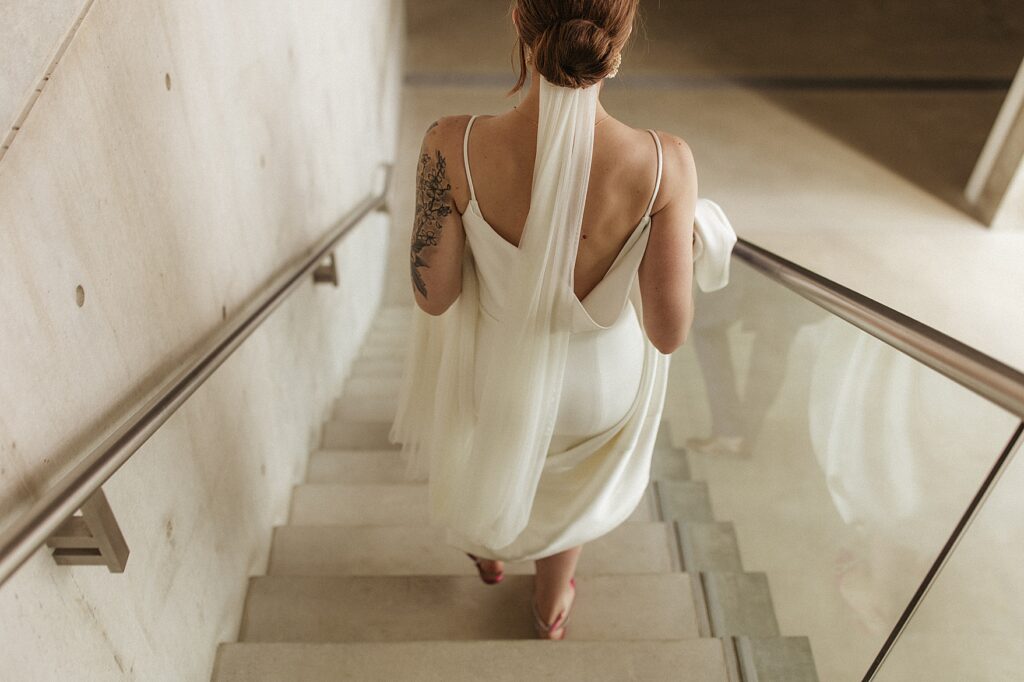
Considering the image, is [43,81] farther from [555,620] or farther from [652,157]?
[555,620]

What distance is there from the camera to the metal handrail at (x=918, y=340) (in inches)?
43.0

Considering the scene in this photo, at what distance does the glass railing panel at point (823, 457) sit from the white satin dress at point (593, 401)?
44cm

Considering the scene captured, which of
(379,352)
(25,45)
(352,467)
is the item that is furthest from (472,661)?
(379,352)

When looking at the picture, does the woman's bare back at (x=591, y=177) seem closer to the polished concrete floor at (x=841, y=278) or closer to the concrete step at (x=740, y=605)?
the polished concrete floor at (x=841, y=278)

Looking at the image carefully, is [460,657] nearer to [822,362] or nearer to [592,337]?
[592,337]

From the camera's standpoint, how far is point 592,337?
175cm

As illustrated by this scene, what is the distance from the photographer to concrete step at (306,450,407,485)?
3010 millimetres

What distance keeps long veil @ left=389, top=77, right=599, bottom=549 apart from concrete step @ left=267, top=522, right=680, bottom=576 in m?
0.35

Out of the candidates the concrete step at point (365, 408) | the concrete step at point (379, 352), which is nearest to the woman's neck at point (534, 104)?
the concrete step at point (365, 408)

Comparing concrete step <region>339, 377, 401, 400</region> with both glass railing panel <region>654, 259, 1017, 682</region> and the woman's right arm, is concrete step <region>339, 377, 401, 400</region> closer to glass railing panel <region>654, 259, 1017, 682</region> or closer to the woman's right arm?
glass railing panel <region>654, 259, 1017, 682</region>

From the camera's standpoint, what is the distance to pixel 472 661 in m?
1.93

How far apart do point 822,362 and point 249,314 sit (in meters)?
1.47

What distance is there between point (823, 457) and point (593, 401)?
0.64 metres

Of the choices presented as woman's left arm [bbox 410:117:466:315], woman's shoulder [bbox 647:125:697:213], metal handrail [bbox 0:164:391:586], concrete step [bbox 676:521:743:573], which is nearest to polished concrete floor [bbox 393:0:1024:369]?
concrete step [bbox 676:521:743:573]
